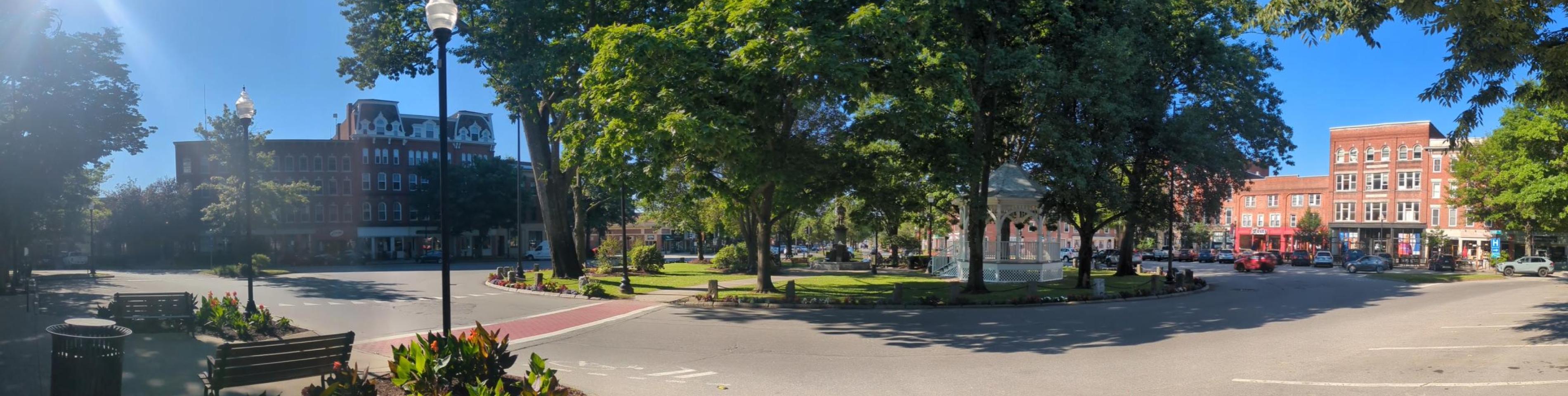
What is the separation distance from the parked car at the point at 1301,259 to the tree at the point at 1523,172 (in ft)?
37.3

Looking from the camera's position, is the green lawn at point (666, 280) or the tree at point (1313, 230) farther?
the tree at point (1313, 230)

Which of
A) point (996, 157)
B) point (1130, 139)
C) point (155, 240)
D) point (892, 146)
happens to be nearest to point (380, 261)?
point (155, 240)

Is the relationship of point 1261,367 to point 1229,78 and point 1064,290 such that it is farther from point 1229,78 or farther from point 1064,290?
point 1229,78

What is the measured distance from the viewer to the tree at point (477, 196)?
65.7 metres

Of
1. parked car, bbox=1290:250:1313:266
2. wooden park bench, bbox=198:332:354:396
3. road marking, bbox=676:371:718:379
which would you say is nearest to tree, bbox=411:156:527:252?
road marking, bbox=676:371:718:379

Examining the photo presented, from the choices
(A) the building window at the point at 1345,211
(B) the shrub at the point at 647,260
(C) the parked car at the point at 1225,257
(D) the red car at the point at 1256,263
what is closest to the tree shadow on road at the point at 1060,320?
(B) the shrub at the point at 647,260

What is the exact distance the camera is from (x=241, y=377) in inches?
330

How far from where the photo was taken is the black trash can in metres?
7.96

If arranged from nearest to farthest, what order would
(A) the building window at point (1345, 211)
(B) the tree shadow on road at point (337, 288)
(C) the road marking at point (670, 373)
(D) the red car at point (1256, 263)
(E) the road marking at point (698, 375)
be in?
(E) the road marking at point (698, 375)
(C) the road marking at point (670, 373)
(B) the tree shadow on road at point (337, 288)
(D) the red car at point (1256, 263)
(A) the building window at point (1345, 211)

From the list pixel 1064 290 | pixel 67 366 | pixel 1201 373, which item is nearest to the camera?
pixel 67 366

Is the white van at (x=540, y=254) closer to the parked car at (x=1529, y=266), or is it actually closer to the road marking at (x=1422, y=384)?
the road marking at (x=1422, y=384)

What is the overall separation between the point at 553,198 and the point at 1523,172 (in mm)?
46834

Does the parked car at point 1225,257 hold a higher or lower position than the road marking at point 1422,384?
lower

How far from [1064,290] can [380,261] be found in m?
53.4
